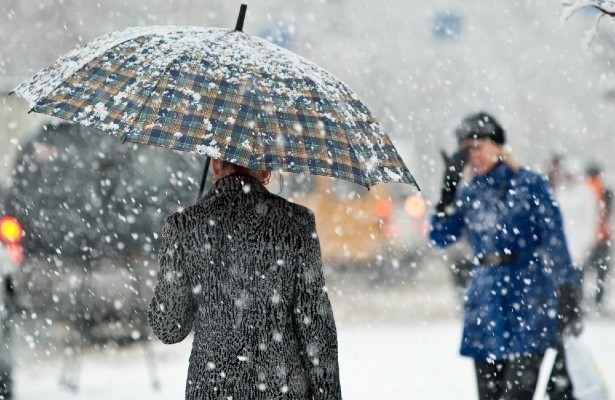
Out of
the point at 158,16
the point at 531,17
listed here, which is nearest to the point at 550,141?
the point at 531,17

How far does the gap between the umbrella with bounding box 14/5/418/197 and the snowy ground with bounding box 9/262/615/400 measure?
3.75m

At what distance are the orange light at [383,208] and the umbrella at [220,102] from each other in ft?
31.4

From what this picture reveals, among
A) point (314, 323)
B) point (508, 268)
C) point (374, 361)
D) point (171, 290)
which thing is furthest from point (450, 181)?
point (374, 361)

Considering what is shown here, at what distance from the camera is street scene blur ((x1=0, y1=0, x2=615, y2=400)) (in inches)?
117

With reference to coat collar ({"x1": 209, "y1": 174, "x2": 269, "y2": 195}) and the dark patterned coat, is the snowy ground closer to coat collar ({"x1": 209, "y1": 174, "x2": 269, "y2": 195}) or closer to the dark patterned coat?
the dark patterned coat

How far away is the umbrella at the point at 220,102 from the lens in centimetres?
285

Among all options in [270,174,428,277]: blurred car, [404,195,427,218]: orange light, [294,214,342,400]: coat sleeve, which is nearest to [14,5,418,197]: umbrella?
[294,214,342,400]: coat sleeve

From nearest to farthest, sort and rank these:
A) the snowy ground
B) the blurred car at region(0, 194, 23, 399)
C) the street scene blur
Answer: the street scene blur → the blurred car at region(0, 194, 23, 399) → the snowy ground

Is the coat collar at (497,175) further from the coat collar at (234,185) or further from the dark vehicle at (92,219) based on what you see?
the dark vehicle at (92,219)

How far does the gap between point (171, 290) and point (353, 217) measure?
9.56 m

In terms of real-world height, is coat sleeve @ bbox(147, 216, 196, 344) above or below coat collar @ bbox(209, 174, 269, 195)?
below

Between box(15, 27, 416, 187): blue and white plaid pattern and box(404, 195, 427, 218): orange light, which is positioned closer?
box(15, 27, 416, 187): blue and white plaid pattern

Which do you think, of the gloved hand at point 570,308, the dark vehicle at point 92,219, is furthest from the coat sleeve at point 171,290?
the dark vehicle at point 92,219

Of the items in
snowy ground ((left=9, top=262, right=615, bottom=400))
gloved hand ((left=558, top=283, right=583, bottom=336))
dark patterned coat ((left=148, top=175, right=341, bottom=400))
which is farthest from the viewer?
snowy ground ((left=9, top=262, right=615, bottom=400))
